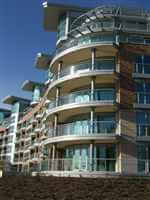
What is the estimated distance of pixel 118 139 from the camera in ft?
76.1

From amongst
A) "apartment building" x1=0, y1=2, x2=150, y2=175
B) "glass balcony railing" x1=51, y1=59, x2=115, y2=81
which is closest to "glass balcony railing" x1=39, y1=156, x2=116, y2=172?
"apartment building" x1=0, y1=2, x2=150, y2=175

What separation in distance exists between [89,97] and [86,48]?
4.43 m

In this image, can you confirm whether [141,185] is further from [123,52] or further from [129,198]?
[123,52]

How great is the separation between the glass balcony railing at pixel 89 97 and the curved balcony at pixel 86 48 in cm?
357

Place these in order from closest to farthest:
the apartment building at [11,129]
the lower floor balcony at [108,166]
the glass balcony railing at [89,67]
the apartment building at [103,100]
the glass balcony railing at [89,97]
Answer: the lower floor balcony at [108,166] < the apartment building at [103,100] < the glass balcony railing at [89,97] < the glass balcony railing at [89,67] < the apartment building at [11,129]

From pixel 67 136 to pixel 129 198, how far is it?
9.02 meters

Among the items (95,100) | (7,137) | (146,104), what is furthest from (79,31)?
(7,137)

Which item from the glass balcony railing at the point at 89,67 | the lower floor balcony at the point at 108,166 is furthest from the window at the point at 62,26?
the lower floor balcony at the point at 108,166

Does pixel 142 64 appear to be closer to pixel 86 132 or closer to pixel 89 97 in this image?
pixel 89 97

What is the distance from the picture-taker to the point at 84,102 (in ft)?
79.8

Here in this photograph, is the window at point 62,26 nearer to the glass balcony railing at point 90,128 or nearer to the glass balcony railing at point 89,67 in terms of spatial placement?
the glass balcony railing at point 89,67

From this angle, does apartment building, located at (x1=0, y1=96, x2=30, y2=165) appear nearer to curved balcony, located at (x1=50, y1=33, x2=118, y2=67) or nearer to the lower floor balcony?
curved balcony, located at (x1=50, y1=33, x2=118, y2=67)

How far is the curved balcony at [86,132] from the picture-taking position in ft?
74.9

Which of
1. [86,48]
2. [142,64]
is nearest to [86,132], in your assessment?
[86,48]
